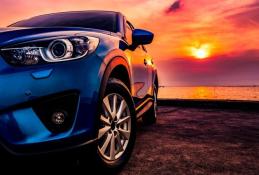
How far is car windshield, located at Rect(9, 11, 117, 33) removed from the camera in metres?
3.69

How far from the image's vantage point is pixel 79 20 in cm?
388

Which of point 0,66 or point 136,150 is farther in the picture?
point 136,150

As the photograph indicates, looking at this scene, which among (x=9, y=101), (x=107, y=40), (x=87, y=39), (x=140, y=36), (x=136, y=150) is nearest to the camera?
(x=9, y=101)

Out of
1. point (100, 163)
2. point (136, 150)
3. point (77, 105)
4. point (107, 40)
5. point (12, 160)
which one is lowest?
point (136, 150)

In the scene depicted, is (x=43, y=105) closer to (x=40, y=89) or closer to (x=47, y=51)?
(x=40, y=89)

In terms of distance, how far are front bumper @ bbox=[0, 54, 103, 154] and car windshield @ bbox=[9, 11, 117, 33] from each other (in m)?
1.56

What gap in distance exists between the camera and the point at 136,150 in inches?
136

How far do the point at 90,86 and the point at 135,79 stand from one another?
Result: 1463 millimetres

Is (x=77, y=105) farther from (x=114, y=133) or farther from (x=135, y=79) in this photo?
(x=135, y=79)

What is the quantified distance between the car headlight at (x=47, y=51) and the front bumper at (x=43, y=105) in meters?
0.06

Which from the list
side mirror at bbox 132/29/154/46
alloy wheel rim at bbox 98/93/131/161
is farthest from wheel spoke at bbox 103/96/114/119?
side mirror at bbox 132/29/154/46

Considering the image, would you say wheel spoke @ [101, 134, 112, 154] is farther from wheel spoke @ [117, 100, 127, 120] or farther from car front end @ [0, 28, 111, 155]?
car front end @ [0, 28, 111, 155]

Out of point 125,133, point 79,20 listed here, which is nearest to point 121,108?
point 125,133

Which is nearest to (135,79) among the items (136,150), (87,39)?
(136,150)
